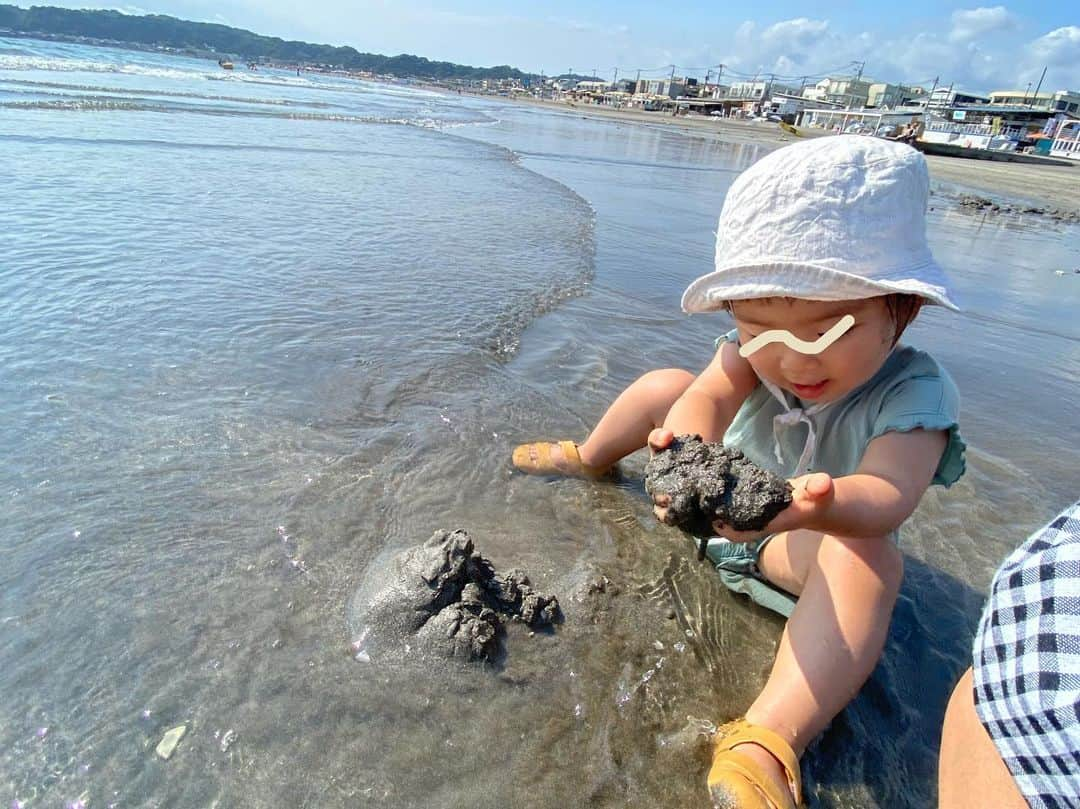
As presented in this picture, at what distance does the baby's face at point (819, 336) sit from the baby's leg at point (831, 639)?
431mm

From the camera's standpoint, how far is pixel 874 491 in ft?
4.96

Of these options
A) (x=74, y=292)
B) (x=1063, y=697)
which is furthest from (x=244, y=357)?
(x=1063, y=697)

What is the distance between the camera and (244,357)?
324 cm

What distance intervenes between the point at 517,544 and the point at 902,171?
1553mm

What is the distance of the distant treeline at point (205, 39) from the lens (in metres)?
78.1

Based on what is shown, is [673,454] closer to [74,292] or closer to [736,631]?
[736,631]

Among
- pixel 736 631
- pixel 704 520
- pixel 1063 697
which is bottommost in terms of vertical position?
pixel 736 631

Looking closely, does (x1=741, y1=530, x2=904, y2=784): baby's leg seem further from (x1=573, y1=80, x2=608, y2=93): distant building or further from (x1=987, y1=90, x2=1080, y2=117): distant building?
(x1=573, y1=80, x2=608, y2=93): distant building

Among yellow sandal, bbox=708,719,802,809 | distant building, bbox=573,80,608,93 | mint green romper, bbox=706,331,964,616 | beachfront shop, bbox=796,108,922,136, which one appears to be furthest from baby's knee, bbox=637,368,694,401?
distant building, bbox=573,80,608,93

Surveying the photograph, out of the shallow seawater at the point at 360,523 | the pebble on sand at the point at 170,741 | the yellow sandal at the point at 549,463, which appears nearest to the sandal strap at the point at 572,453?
the yellow sandal at the point at 549,463

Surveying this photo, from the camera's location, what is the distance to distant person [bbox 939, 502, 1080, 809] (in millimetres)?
886

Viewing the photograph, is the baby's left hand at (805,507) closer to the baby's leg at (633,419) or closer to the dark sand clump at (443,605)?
the dark sand clump at (443,605)

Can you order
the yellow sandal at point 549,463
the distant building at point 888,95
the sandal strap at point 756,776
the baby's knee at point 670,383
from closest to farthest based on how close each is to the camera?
the sandal strap at point 756,776 → the baby's knee at point 670,383 → the yellow sandal at point 549,463 → the distant building at point 888,95

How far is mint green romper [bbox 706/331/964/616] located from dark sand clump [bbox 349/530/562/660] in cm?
63
